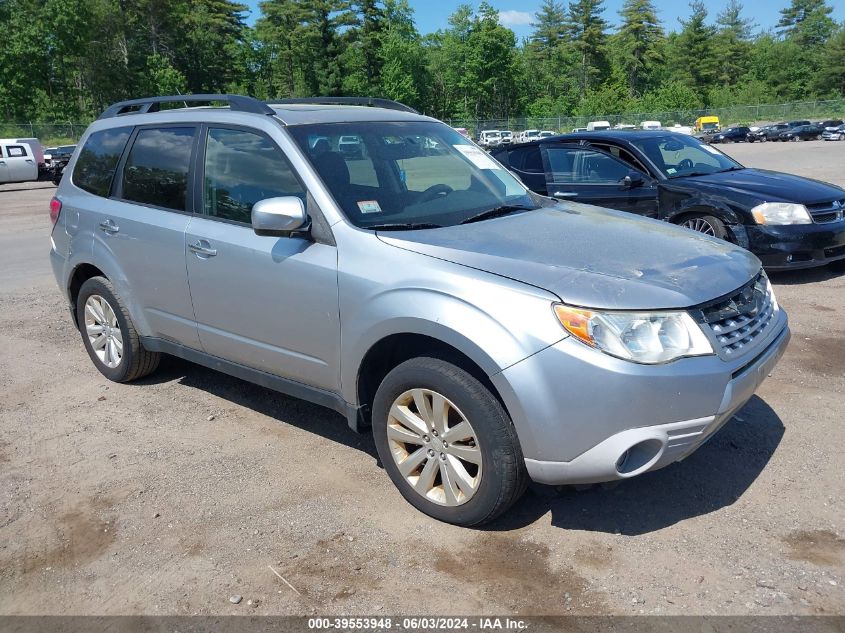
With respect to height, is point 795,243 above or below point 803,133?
above

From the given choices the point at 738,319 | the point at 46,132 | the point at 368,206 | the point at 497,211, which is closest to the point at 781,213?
the point at 497,211

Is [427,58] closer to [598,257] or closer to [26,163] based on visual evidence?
[26,163]

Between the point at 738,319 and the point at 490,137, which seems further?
the point at 490,137

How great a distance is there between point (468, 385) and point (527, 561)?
2.60 feet

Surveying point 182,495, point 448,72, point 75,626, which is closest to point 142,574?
point 75,626

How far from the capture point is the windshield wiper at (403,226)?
3.59m

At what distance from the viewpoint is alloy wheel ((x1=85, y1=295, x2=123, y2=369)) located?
17.0 feet

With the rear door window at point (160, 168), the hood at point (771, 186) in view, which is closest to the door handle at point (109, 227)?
the rear door window at point (160, 168)

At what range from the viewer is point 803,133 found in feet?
173


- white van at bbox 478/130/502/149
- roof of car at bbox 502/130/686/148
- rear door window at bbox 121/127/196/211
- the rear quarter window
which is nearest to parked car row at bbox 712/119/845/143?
white van at bbox 478/130/502/149

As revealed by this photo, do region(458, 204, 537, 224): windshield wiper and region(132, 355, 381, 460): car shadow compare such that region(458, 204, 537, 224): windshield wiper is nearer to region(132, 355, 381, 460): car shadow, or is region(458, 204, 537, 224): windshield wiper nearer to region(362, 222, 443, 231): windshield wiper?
region(362, 222, 443, 231): windshield wiper

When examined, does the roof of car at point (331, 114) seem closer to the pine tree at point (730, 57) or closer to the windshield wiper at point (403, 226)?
the windshield wiper at point (403, 226)

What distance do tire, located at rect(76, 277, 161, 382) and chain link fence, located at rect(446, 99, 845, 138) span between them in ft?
203

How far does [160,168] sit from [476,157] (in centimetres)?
202
